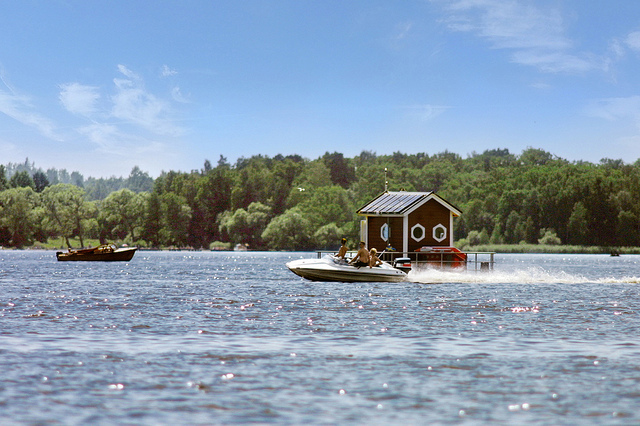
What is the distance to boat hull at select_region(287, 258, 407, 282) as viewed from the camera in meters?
42.3

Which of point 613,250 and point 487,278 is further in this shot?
point 613,250

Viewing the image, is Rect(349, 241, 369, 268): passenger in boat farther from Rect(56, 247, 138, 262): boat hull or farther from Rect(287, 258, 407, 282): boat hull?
Rect(56, 247, 138, 262): boat hull

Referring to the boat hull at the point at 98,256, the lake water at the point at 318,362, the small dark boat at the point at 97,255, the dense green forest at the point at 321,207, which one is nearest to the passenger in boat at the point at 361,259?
the lake water at the point at 318,362

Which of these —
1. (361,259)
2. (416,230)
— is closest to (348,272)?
(361,259)

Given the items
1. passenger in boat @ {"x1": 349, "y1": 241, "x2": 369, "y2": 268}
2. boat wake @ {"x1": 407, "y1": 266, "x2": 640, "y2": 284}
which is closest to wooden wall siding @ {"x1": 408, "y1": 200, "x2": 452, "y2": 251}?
boat wake @ {"x1": 407, "y1": 266, "x2": 640, "y2": 284}

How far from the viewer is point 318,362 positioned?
57.7 feet

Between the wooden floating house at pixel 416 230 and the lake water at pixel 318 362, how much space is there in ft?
52.6

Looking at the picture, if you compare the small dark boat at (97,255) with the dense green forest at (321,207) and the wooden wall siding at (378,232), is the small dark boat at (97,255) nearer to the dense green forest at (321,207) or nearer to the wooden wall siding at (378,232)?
the wooden wall siding at (378,232)

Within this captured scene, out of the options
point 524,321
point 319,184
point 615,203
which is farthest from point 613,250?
point 524,321

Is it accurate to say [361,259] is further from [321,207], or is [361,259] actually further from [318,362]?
[321,207]

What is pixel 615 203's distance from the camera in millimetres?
142625

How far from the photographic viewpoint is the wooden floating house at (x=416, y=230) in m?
50.0

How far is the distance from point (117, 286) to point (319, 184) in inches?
5645

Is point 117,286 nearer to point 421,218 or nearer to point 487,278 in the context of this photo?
point 421,218
